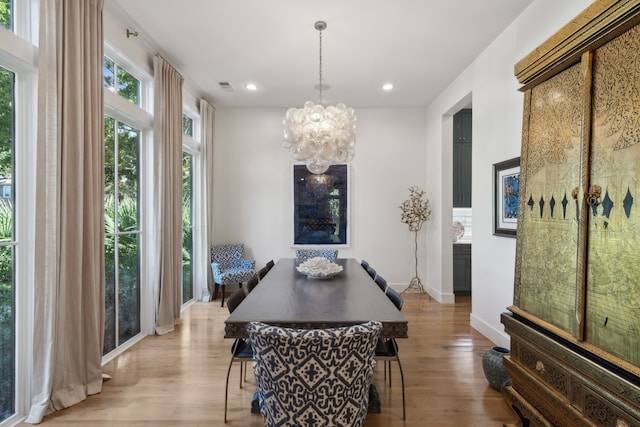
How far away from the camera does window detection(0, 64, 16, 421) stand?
6.54 ft

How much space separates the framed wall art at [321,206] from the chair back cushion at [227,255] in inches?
36.6

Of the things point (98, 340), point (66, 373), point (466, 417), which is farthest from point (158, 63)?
point (466, 417)

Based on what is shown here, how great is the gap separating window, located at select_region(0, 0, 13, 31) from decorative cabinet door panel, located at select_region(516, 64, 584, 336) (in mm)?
3057

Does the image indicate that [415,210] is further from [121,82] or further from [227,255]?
[121,82]

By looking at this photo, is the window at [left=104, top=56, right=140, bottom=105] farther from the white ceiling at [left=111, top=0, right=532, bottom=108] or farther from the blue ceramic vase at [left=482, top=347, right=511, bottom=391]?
the blue ceramic vase at [left=482, top=347, right=511, bottom=391]

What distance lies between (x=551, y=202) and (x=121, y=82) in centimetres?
361

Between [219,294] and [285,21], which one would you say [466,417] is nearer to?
[285,21]

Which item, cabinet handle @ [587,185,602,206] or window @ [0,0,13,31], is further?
window @ [0,0,13,31]

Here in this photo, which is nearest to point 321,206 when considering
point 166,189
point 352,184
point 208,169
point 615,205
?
point 352,184

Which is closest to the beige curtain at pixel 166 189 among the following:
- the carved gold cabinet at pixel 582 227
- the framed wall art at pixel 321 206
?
the framed wall art at pixel 321 206

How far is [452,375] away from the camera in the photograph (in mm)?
2697

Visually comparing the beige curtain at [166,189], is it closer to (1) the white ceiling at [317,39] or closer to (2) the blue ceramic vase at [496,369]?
(1) the white ceiling at [317,39]

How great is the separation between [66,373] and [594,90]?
10.9ft

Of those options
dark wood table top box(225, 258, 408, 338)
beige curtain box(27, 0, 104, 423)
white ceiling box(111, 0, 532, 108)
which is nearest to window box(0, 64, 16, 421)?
beige curtain box(27, 0, 104, 423)
